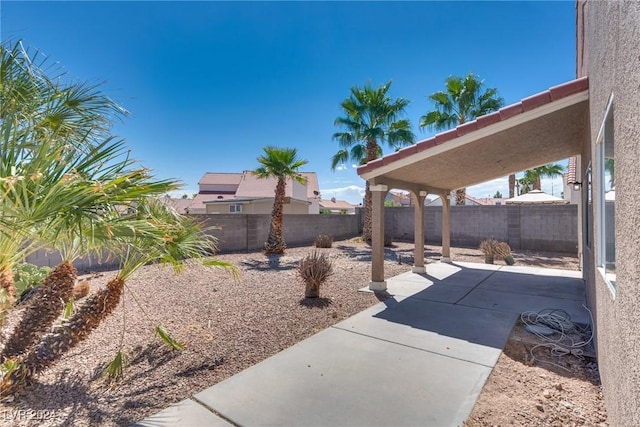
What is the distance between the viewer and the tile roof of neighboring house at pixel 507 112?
15.0 feet

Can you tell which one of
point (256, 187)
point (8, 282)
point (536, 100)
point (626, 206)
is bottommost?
point (8, 282)

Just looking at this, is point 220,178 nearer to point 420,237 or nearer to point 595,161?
point 420,237

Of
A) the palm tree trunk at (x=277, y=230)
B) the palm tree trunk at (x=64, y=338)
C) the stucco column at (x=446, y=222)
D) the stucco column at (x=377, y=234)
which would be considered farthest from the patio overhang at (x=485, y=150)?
the palm tree trunk at (x=277, y=230)

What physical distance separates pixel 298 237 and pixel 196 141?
912 cm

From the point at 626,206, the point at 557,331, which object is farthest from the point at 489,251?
the point at 626,206

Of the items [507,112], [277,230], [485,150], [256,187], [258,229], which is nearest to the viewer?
[507,112]

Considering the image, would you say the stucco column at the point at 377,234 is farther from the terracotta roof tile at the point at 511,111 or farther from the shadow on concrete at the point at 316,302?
the terracotta roof tile at the point at 511,111

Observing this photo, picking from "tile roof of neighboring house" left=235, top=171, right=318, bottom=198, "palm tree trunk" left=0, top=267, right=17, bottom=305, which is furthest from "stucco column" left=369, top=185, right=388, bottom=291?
"tile roof of neighboring house" left=235, top=171, right=318, bottom=198

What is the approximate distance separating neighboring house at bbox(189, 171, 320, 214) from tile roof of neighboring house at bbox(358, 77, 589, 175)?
14.4 metres

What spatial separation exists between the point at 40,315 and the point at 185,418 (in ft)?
6.38

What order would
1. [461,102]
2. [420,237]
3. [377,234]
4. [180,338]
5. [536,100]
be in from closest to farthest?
[180,338] < [536,100] < [377,234] < [420,237] < [461,102]

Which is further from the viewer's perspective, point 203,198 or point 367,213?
point 203,198

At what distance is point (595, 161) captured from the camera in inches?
146

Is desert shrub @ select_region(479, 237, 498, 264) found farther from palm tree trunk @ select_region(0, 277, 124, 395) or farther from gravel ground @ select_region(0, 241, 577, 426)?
palm tree trunk @ select_region(0, 277, 124, 395)
